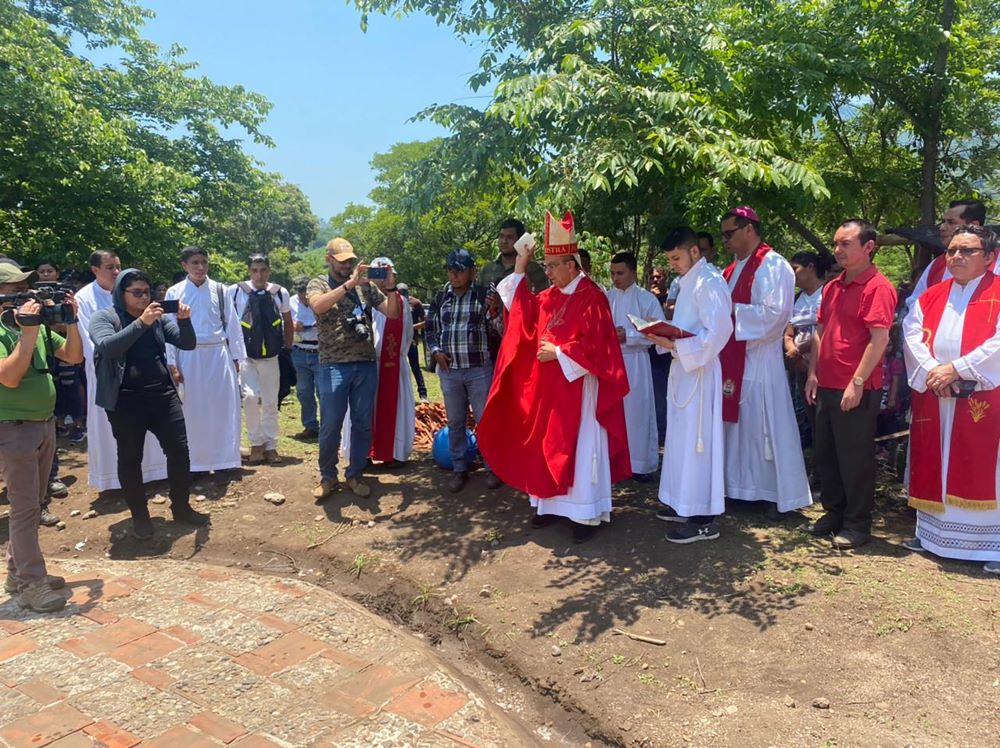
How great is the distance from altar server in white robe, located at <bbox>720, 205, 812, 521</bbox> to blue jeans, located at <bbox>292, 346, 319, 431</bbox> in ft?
15.9

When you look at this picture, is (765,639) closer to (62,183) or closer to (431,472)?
(431,472)

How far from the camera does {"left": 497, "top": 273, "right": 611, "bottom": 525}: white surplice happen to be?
15.0ft

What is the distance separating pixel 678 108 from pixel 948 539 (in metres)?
3.21

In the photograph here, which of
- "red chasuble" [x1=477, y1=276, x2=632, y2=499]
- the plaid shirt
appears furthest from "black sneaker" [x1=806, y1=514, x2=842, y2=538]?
the plaid shirt

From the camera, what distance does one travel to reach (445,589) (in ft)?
13.9

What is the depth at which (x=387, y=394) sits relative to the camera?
20.8 feet

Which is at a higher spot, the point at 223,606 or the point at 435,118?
the point at 435,118

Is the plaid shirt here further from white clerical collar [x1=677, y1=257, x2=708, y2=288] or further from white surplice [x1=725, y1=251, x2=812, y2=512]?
white surplice [x1=725, y1=251, x2=812, y2=512]

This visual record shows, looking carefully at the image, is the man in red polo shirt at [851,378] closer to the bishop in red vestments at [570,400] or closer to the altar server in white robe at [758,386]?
the altar server in white robe at [758,386]

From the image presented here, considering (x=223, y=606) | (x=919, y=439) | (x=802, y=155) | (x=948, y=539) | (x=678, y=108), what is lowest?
(x=223, y=606)

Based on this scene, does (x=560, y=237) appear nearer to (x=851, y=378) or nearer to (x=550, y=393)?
(x=550, y=393)

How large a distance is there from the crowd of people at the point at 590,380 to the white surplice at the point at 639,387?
0.06 feet

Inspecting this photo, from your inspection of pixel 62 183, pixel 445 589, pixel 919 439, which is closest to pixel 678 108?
pixel 919 439

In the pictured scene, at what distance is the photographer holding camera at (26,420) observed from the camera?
3795 millimetres
